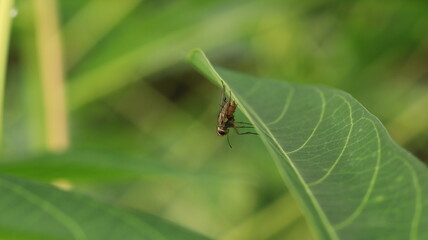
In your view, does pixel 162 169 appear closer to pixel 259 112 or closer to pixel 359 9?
pixel 259 112

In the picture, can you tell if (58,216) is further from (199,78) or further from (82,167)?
(199,78)

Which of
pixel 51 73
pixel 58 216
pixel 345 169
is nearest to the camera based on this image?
pixel 345 169

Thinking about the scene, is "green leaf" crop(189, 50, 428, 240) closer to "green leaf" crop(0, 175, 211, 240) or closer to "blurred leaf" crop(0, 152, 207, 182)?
"green leaf" crop(0, 175, 211, 240)

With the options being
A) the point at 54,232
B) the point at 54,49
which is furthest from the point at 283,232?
the point at 54,232

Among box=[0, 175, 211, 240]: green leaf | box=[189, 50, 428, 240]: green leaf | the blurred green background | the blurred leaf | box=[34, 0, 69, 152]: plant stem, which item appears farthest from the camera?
the blurred green background

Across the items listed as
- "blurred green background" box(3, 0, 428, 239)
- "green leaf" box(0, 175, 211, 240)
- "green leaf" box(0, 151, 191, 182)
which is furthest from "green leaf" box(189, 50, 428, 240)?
"blurred green background" box(3, 0, 428, 239)

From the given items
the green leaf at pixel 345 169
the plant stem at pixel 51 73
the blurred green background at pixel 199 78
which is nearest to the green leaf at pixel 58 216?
the green leaf at pixel 345 169

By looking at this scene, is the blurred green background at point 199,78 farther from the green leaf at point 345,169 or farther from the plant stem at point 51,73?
the green leaf at point 345,169

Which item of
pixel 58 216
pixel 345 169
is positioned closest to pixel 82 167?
pixel 58 216
